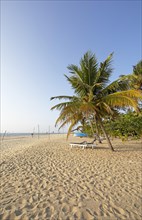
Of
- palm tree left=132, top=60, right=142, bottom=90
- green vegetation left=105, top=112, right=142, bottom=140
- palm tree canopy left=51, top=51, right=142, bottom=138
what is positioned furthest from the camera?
palm tree left=132, top=60, right=142, bottom=90

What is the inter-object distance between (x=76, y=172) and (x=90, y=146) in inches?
233

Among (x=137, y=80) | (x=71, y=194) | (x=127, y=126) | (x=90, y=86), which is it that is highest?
(x=137, y=80)

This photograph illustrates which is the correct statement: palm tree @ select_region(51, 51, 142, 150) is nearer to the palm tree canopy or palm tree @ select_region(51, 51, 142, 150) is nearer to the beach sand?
the palm tree canopy

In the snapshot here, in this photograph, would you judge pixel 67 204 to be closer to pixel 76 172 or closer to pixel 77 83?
pixel 76 172

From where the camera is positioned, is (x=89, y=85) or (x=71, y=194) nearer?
(x=71, y=194)

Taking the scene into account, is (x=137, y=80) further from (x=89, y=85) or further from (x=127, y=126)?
(x=89, y=85)

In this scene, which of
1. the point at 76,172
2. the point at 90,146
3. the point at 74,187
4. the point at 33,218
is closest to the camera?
the point at 33,218

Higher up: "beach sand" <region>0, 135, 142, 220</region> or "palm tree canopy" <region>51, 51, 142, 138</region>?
"palm tree canopy" <region>51, 51, 142, 138</region>

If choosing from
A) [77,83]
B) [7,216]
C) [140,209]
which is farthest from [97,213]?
[77,83]

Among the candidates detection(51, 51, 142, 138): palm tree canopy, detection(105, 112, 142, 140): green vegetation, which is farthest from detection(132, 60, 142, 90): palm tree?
detection(51, 51, 142, 138): palm tree canopy

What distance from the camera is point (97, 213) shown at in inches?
110

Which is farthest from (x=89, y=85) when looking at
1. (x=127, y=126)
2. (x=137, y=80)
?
(x=127, y=126)

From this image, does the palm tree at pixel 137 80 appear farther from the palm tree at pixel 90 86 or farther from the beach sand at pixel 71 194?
the beach sand at pixel 71 194

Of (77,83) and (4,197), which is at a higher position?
(77,83)
